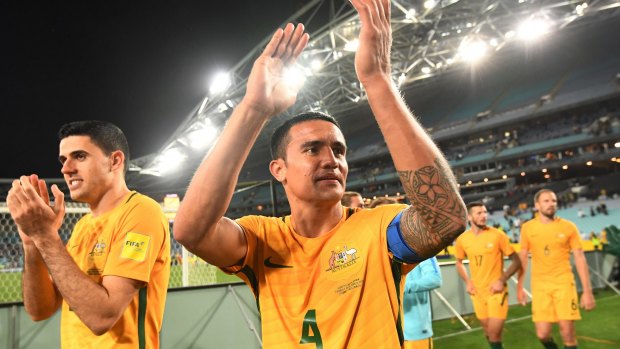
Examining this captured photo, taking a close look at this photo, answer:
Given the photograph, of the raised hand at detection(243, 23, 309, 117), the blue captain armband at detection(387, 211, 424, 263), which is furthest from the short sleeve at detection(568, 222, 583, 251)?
the raised hand at detection(243, 23, 309, 117)

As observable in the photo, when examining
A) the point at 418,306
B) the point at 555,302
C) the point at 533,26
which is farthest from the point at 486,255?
the point at 533,26

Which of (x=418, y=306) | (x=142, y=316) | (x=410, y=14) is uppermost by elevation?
(x=410, y=14)

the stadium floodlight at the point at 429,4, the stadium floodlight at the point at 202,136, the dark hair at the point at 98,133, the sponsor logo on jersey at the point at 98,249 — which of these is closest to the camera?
the sponsor logo on jersey at the point at 98,249

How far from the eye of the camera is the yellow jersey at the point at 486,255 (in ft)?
22.3

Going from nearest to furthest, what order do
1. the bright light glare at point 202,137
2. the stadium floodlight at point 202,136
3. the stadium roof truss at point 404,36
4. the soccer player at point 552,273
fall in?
the soccer player at point 552,273 < the stadium roof truss at point 404,36 < the stadium floodlight at point 202,136 < the bright light glare at point 202,137

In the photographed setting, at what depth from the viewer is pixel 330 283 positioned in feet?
5.92

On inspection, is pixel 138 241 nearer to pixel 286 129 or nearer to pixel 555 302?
pixel 286 129

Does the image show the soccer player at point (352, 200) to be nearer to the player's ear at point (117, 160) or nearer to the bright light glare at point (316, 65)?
the player's ear at point (117, 160)

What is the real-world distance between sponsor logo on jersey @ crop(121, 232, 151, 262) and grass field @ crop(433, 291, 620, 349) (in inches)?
259

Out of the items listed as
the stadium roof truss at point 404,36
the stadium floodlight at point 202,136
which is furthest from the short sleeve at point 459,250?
the stadium floodlight at point 202,136

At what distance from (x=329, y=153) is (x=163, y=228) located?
111cm

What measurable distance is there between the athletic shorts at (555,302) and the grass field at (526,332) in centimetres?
134

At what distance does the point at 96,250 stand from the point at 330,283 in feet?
4.25

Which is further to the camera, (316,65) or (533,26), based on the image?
(533,26)
